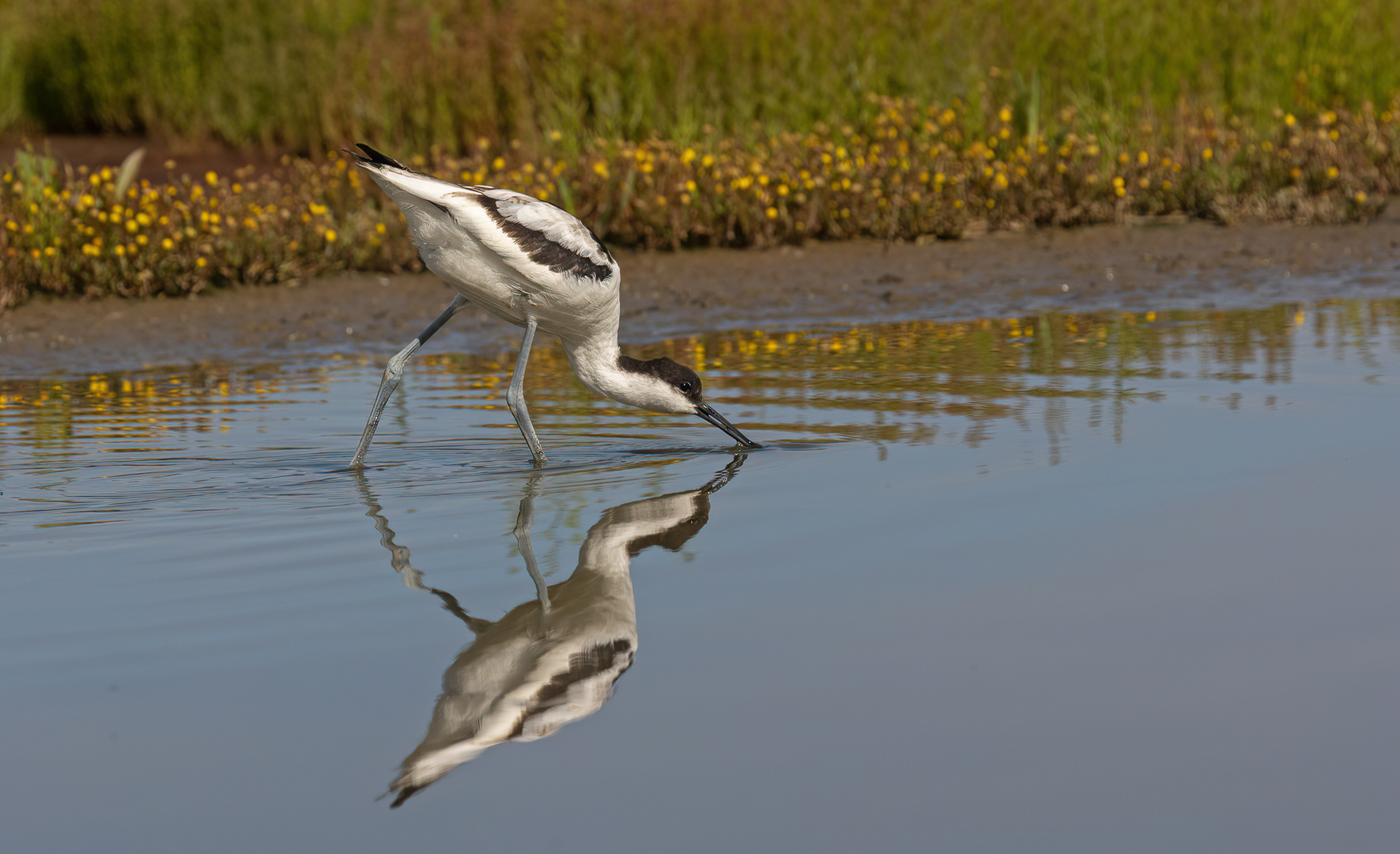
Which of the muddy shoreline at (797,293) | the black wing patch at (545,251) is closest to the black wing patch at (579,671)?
the black wing patch at (545,251)

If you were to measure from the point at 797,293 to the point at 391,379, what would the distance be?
4.02 m

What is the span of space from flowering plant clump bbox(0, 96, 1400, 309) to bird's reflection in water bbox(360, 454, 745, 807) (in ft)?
18.6

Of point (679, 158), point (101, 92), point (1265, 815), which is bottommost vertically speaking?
point (1265, 815)

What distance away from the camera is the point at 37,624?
3352mm

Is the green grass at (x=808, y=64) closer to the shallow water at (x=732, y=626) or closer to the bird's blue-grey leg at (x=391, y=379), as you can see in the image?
the bird's blue-grey leg at (x=391, y=379)

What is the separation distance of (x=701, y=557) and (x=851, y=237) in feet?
22.9

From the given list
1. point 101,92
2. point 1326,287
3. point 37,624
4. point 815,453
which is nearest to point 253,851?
point 37,624

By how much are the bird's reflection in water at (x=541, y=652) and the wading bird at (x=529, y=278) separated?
3.86 ft

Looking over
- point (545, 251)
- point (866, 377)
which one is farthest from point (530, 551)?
point (866, 377)

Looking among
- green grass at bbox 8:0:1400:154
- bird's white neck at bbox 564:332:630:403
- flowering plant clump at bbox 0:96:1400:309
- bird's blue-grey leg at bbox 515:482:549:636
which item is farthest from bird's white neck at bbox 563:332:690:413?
green grass at bbox 8:0:1400:154

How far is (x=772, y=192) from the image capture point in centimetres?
1033

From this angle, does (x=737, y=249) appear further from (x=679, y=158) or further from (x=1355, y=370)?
(x=1355, y=370)

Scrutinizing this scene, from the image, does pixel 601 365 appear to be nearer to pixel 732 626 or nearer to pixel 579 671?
pixel 732 626

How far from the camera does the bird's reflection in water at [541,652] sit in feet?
8.68
